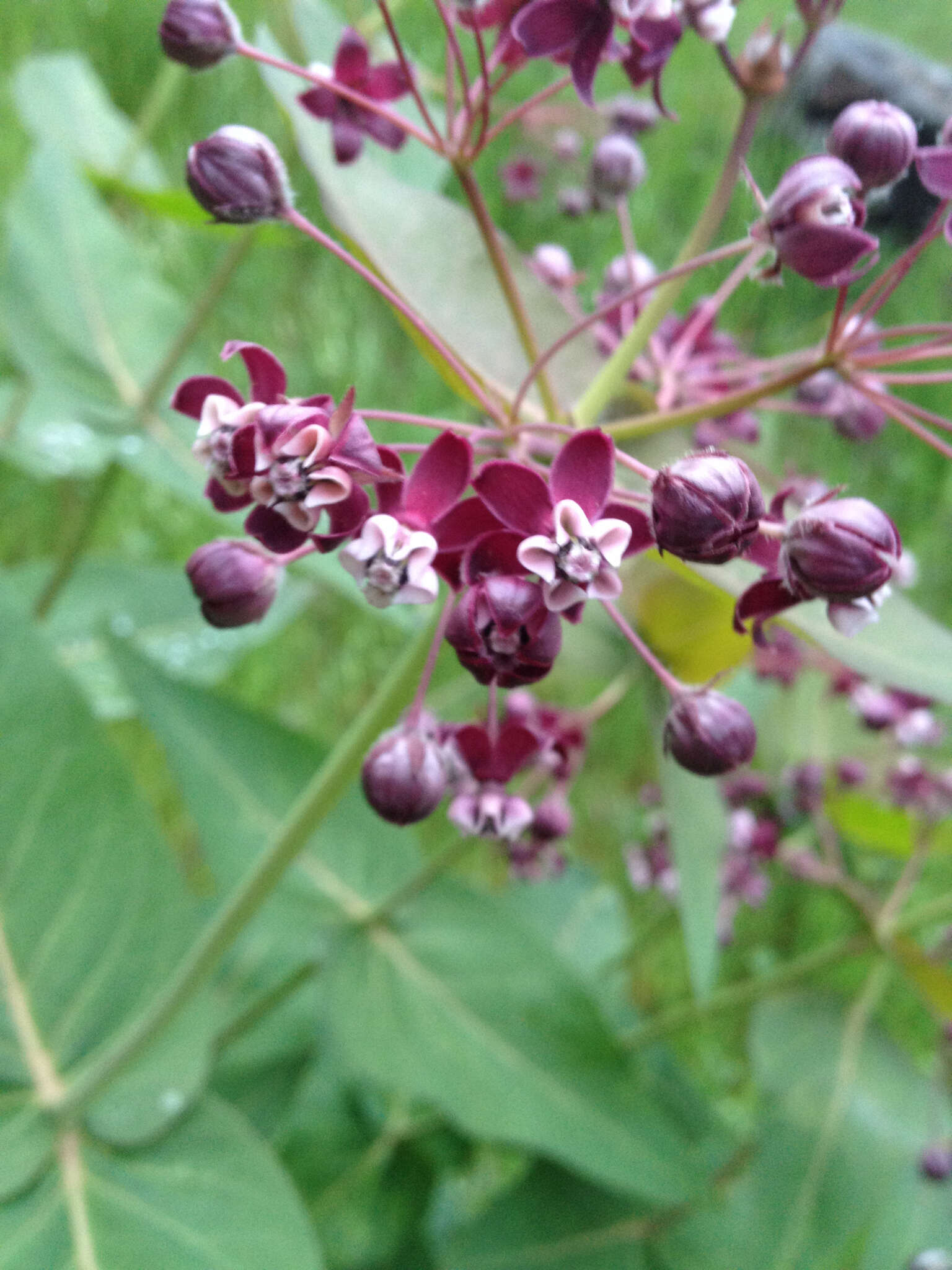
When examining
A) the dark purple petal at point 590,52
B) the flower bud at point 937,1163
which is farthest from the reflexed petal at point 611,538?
the flower bud at point 937,1163

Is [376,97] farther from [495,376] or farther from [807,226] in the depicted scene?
[807,226]

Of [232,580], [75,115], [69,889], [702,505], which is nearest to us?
[702,505]

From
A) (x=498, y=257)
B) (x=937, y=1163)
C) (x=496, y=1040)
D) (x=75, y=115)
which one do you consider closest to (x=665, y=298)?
(x=498, y=257)

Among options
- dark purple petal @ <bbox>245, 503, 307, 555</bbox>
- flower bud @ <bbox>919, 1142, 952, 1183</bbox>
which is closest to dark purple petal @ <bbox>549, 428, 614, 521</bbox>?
dark purple petal @ <bbox>245, 503, 307, 555</bbox>

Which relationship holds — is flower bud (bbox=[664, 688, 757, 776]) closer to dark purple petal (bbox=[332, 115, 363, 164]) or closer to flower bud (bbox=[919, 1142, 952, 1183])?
dark purple petal (bbox=[332, 115, 363, 164])

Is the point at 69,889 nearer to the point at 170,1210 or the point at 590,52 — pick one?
the point at 170,1210

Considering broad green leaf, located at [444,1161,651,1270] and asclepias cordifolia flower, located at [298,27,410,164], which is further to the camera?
broad green leaf, located at [444,1161,651,1270]
